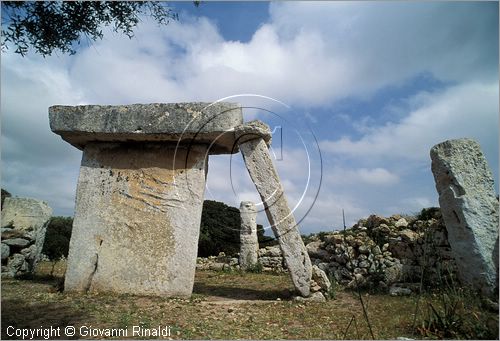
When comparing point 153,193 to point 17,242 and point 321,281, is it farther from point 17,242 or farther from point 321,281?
point 17,242

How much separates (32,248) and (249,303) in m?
4.82

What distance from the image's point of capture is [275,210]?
551 cm

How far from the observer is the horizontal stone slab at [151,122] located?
548cm

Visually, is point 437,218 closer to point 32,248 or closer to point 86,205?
point 86,205

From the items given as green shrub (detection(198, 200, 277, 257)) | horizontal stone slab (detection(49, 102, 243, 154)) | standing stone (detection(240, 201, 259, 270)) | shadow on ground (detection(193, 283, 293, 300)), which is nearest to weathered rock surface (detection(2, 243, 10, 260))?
horizontal stone slab (detection(49, 102, 243, 154))

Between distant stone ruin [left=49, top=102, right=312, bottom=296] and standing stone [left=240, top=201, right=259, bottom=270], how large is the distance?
5171 mm

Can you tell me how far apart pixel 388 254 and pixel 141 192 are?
183 inches

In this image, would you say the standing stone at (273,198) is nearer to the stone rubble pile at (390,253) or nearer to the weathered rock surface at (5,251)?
the stone rubble pile at (390,253)

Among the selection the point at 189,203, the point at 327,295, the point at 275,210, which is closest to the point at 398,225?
the point at 327,295

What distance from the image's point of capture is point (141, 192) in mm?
5750

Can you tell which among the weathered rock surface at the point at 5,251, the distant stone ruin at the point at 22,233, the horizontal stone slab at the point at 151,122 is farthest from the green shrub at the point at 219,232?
the horizontal stone slab at the point at 151,122

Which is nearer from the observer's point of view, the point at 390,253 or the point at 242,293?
the point at 242,293

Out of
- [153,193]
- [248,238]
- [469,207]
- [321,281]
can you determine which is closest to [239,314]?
[321,281]

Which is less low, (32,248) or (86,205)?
(86,205)
